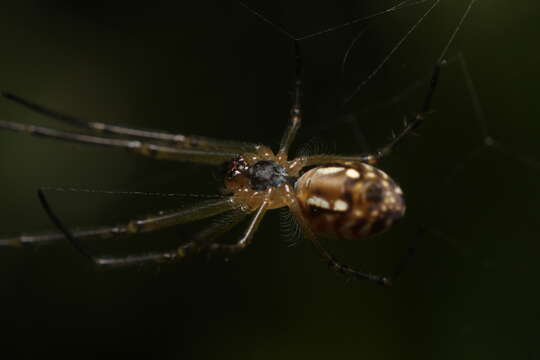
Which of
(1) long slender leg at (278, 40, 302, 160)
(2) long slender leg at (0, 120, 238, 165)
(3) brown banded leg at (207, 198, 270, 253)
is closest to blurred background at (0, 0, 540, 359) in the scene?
(1) long slender leg at (278, 40, 302, 160)

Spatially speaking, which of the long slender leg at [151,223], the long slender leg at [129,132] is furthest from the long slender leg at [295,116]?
the long slender leg at [151,223]

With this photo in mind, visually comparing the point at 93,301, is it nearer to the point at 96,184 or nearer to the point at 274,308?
the point at 96,184

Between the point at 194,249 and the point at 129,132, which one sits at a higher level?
the point at 129,132

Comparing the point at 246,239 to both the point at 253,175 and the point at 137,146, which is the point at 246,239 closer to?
the point at 253,175

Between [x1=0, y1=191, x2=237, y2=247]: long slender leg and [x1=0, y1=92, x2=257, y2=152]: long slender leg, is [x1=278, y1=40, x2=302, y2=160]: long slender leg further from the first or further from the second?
[x1=0, y1=191, x2=237, y2=247]: long slender leg

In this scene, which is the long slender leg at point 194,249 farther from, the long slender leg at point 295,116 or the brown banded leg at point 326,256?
the long slender leg at point 295,116

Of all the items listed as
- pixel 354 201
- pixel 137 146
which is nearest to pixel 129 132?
pixel 137 146

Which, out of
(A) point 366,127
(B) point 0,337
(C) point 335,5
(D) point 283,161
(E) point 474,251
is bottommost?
(B) point 0,337

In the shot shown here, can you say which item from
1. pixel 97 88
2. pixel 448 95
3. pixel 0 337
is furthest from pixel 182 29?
pixel 0 337
